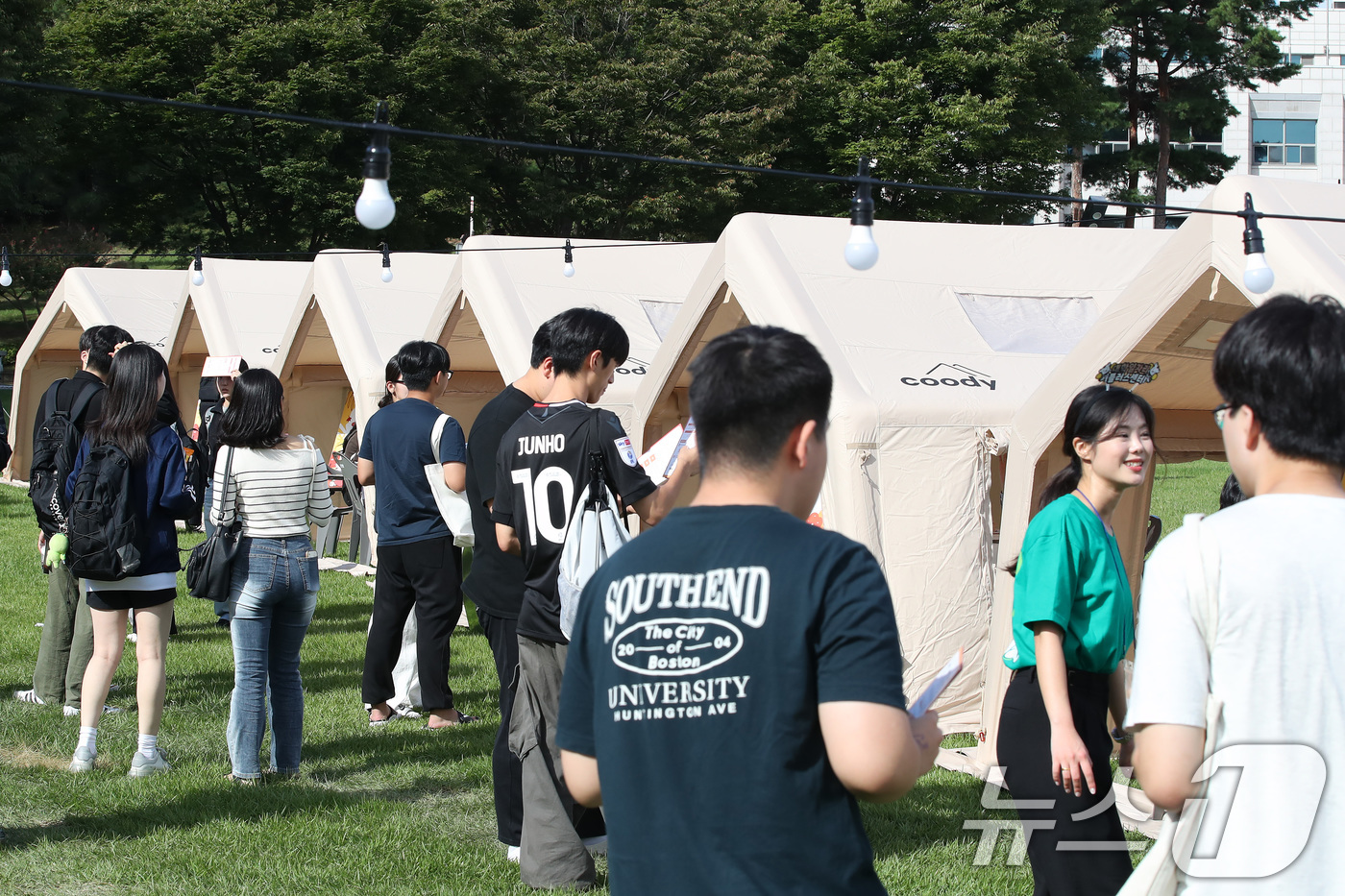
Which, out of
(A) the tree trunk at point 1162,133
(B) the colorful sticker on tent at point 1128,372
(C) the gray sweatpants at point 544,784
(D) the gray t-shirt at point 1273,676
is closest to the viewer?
(D) the gray t-shirt at point 1273,676

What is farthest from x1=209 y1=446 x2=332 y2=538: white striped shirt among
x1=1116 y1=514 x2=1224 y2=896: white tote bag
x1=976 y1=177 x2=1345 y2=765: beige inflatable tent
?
x1=1116 y1=514 x2=1224 y2=896: white tote bag

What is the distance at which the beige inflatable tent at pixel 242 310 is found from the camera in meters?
13.1

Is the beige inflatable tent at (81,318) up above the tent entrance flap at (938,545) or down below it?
above

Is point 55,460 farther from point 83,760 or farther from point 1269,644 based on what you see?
point 1269,644

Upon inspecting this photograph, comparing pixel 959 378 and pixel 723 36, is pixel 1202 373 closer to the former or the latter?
pixel 959 378

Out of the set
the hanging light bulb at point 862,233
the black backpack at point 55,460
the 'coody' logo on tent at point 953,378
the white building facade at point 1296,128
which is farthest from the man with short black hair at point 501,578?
the white building facade at point 1296,128

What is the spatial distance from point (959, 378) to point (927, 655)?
1534 mm

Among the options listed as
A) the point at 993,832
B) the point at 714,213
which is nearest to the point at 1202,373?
the point at 993,832

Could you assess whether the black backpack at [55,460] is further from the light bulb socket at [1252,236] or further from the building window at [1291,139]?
the building window at [1291,139]

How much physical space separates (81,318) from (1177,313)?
14646 millimetres

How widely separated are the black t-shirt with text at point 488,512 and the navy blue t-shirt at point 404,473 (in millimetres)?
1625

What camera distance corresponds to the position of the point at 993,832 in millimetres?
4508

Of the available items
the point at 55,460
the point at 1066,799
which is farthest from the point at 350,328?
the point at 1066,799

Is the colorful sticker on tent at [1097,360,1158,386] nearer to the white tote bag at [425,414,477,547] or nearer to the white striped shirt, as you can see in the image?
the white tote bag at [425,414,477,547]
